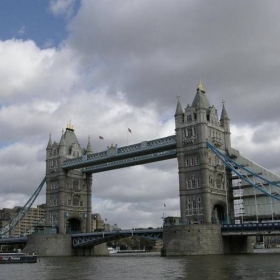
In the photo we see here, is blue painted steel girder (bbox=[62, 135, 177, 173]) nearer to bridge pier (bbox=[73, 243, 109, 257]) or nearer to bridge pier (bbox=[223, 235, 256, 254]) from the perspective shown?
bridge pier (bbox=[73, 243, 109, 257])

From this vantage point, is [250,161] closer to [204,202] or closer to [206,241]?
[204,202]

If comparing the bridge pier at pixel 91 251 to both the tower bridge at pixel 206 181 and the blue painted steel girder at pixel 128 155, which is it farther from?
the blue painted steel girder at pixel 128 155

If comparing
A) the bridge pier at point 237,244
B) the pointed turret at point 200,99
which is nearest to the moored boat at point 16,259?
the bridge pier at point 237,244

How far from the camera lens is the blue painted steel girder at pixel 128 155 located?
93812 millimetres

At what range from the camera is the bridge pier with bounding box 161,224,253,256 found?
3017 inches

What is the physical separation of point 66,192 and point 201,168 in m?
39.7

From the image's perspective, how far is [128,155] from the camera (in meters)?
99.1

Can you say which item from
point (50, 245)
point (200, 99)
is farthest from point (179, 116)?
point (50, 245)

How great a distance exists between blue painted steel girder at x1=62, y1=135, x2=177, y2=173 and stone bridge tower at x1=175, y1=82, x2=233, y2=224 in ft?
14.2

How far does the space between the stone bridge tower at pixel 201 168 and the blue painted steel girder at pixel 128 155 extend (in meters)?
4.32

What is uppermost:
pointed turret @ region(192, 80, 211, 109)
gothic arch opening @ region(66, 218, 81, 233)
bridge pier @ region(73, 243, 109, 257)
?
pointed turret @ region(192, 80, 211, 109)

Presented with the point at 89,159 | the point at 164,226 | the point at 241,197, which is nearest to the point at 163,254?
the point at 164,226

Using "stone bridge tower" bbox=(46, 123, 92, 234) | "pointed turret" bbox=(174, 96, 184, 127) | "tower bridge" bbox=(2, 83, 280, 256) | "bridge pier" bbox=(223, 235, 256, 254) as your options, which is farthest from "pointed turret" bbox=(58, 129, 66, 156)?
"bridge pier" bbox=(223, 235, 256, 254)

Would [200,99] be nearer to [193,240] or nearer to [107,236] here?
[193,240]
